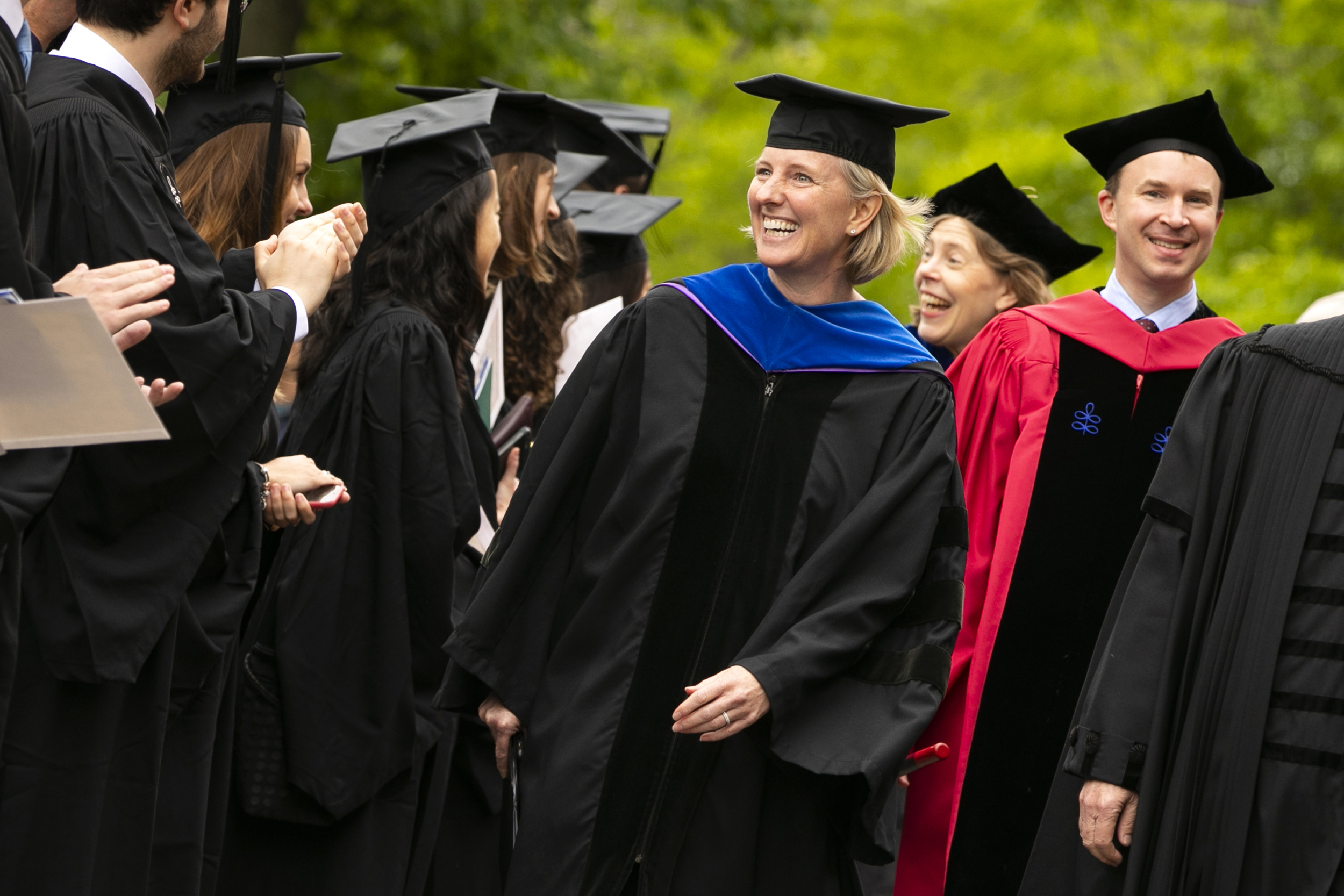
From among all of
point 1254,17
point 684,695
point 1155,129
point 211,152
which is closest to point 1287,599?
point 684,695

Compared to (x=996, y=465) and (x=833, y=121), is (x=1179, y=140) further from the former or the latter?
(x=833, y=121)

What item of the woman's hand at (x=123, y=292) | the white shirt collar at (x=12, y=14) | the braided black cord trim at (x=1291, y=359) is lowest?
the woman's hand at (x=123, y=292)

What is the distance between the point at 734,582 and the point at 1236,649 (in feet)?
3.65

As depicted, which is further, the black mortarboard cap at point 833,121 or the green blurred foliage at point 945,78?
the green blurred foliage at point 945,78

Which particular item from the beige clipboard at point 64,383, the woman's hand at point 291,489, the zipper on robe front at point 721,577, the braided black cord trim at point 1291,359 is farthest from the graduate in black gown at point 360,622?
the braided black cord trim at point 1291,359

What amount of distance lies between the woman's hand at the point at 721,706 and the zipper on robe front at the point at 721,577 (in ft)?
0.77

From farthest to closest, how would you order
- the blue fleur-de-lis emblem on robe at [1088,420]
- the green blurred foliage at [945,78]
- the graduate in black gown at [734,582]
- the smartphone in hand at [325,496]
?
the green blurred foliage at [945,78]
the blue fleur-de-lis emblem on robe at [1088,420]
the smartphone in hand at [325,496]
the graduate in black gown at [734,582]

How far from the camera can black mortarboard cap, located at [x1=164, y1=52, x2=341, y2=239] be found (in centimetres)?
420

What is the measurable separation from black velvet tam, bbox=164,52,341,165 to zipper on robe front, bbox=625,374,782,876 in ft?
5.14

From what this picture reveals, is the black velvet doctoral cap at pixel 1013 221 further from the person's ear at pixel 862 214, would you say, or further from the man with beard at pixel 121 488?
the man with beard at pixel 121 488

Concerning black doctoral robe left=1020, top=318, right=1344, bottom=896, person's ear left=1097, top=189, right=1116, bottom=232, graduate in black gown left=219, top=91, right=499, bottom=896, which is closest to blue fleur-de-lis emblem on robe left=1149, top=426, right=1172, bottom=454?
person's ear left=1097, top=189, right=1116, bottom=232

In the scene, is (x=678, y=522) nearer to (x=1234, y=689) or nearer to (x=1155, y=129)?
(x=1234, y=689)

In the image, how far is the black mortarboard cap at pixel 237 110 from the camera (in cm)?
420

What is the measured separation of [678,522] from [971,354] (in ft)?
5.07
